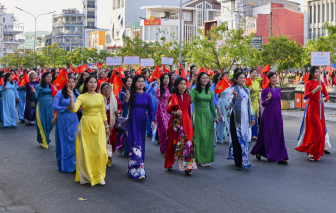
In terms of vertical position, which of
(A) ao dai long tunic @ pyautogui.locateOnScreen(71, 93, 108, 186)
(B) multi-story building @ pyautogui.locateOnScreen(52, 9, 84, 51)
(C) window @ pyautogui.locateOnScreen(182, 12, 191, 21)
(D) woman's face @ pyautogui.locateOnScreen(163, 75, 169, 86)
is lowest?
(A) ao dai long tunic @ pyautogui.locateOnScreen(71, 93, 108, 186)

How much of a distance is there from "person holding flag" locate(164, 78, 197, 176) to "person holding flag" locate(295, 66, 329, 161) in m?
2.74

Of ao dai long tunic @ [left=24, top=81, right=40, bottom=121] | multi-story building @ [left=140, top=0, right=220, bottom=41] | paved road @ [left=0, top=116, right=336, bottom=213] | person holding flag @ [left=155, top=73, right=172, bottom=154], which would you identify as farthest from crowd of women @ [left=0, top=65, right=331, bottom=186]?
multi-story building @ [left=140, top=0, right=220, bottom=41]

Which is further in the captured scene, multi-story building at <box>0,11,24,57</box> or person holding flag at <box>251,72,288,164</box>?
multi-story building at <box>0,11,24,57</box>

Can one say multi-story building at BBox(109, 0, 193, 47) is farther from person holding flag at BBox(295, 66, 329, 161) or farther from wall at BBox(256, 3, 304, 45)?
person holding flag at BBox(295, 66, 329, 161)

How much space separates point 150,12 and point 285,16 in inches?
1031

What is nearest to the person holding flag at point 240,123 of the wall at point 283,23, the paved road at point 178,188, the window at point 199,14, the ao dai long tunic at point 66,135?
the paved road at point 178,188

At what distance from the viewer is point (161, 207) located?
18.9ft

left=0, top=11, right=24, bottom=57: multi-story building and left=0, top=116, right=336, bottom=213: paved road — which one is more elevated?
left=0, top=11, right=24, bottom=57: multi-story building

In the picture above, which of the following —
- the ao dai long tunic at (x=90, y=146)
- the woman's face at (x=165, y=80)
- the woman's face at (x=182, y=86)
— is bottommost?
the ao dai long tunic at (x=90, y=146)

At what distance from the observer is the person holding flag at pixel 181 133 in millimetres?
7699

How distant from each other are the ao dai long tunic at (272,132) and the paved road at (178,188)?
23 centimetres

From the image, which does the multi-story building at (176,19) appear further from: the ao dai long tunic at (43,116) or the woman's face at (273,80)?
the woman's face at (273,80)

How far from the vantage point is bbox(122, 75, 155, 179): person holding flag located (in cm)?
731

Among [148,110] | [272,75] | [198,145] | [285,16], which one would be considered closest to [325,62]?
[272,75]
